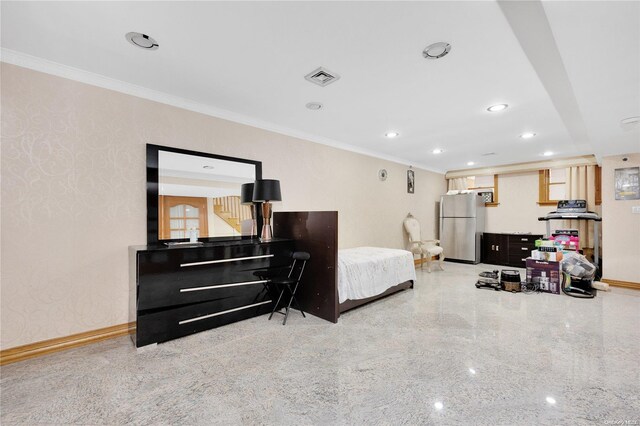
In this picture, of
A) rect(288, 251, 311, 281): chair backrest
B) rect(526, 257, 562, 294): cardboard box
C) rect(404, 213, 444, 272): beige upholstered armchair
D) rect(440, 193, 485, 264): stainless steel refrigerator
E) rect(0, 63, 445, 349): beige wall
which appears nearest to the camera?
rect(0, 63, 445, 349): beige wall

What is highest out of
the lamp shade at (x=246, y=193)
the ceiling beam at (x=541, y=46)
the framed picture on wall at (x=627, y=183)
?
the ceiling beam at (x=541, y=46)

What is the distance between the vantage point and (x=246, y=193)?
3625mm

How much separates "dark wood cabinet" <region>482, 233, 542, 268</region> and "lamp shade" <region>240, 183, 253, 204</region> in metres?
6.01

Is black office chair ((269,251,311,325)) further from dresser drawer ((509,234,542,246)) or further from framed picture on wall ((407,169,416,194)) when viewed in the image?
dresser drawer ((509,234,542,246))

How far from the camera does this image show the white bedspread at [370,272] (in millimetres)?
3422

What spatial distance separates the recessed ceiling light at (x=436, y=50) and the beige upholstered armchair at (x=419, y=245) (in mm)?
4237

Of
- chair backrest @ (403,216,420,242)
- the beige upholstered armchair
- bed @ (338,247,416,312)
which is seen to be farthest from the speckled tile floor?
chair backrest @ (403,216,420,242)

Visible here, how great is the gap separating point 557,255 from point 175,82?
5773mm

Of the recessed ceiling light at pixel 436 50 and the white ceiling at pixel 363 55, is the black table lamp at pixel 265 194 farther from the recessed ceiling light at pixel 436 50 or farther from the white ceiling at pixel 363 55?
the recessed ceiling light at pixel 436 50

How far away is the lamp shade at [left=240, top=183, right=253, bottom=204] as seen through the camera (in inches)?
142

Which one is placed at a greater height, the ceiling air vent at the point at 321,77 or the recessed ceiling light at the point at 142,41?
the recessed ceiling light at the point at 142,41

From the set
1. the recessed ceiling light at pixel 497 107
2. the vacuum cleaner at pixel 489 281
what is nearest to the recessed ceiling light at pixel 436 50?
the recessed ceiling light at pixel 497 107

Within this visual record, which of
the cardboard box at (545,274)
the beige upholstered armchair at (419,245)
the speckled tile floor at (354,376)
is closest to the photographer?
the speckled tile floor at (354,376)

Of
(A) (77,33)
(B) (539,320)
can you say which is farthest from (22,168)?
(B) (539,320)
